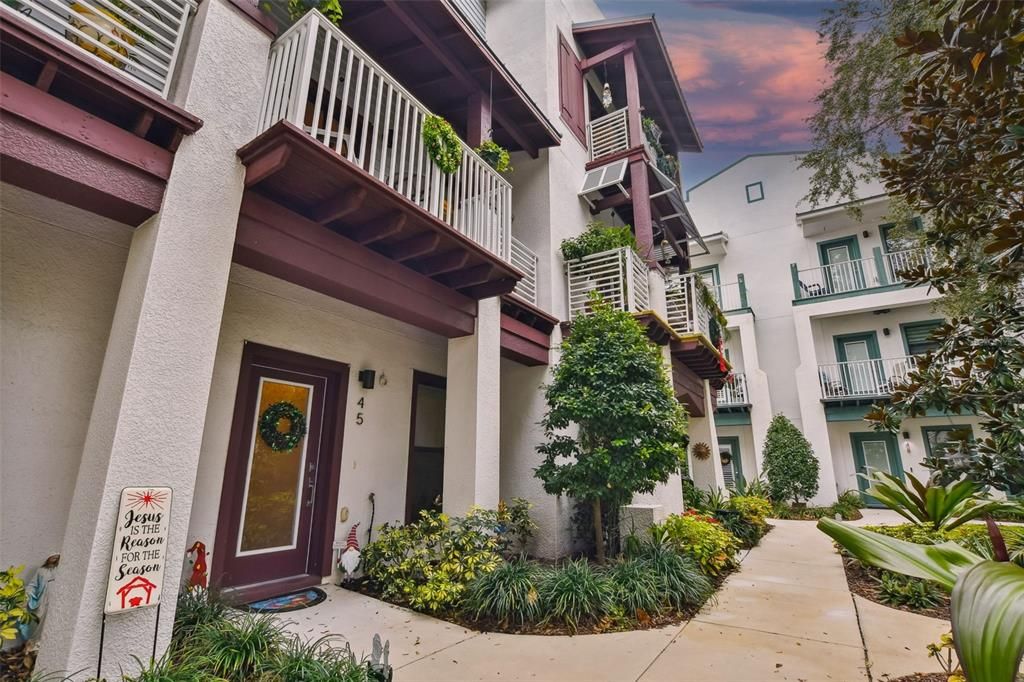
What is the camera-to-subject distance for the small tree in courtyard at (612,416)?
533cm

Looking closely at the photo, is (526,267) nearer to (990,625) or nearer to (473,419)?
(473,419)

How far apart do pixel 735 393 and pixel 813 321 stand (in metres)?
3.38

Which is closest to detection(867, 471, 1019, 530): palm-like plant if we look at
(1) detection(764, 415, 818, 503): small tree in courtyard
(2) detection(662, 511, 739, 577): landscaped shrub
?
(2) detection(662, 511, 739, 577): landscaped shrub

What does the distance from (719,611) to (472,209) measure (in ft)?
16.4

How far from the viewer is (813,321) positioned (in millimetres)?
15500

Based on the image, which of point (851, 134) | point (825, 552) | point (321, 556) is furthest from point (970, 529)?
point (321, 556)

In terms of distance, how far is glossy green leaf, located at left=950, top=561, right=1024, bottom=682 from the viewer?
3.80 ft

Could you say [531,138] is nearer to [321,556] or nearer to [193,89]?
[193,89]

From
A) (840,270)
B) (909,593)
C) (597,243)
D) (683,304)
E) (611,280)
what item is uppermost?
(840,270)

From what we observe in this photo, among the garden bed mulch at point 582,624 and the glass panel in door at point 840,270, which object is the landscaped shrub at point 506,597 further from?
the glass panel in door at point 840,270

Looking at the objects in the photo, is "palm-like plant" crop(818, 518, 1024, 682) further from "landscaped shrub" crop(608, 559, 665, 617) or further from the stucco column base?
the stucco column base

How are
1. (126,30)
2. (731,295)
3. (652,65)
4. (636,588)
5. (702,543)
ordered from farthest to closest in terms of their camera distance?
(731,295) < (652,65) < (702,543) < (636,588) < (126,30)

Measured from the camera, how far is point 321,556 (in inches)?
202

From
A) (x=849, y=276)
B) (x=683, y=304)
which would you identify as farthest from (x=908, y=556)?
(x=849, y=276)
